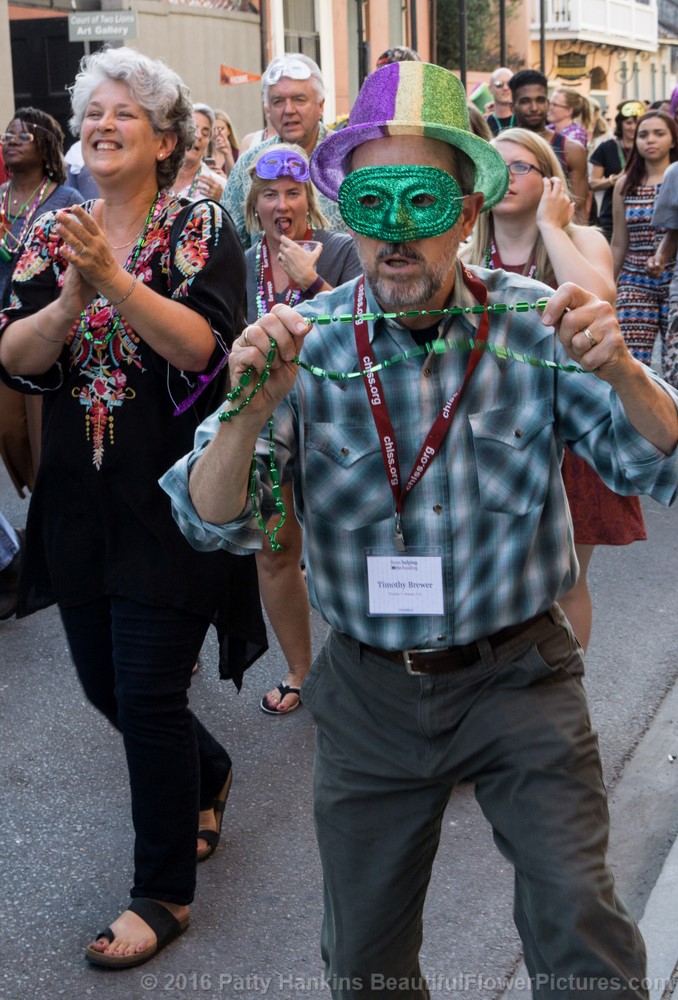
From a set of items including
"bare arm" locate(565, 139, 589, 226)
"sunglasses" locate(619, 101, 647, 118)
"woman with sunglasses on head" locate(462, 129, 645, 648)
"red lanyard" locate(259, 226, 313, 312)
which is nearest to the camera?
"woman with sunglasses on head" locate(462, 129, 645, 648)

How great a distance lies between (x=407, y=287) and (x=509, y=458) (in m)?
0.37

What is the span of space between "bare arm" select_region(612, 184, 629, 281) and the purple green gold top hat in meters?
6.08

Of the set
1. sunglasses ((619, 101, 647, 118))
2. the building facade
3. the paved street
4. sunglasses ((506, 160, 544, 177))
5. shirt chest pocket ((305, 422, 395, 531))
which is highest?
the building facade

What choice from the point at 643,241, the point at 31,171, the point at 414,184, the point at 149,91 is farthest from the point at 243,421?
the point at 643,241

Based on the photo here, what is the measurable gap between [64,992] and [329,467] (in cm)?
159

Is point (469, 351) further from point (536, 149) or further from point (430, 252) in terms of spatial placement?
point (536, 149)

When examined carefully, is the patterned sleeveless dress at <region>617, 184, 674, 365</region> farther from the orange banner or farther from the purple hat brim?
the orange banner

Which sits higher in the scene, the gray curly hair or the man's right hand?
the gray curly hair

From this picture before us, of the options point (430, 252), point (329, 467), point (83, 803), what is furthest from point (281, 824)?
point (430, 252)

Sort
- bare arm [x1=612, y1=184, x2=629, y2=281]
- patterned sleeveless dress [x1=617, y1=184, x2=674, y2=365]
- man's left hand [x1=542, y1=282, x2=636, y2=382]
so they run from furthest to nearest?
bare arm [x1=612, y1=184, x2=629, y2=281], patterned sleeveless dress [x1=617, y1=184, x2=674, y2=365], man's left hand [x1=542, y1=282, x2=636, y2=382]

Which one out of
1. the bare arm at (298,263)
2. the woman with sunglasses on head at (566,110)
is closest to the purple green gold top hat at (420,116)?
the bare arm at (298,263)

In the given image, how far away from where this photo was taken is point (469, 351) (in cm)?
255

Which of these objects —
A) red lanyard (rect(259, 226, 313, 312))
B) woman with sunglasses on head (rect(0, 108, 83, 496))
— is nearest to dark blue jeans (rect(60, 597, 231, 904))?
red lanyard (rect(259, 226, 313, 312))

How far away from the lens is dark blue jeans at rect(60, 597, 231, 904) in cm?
334
